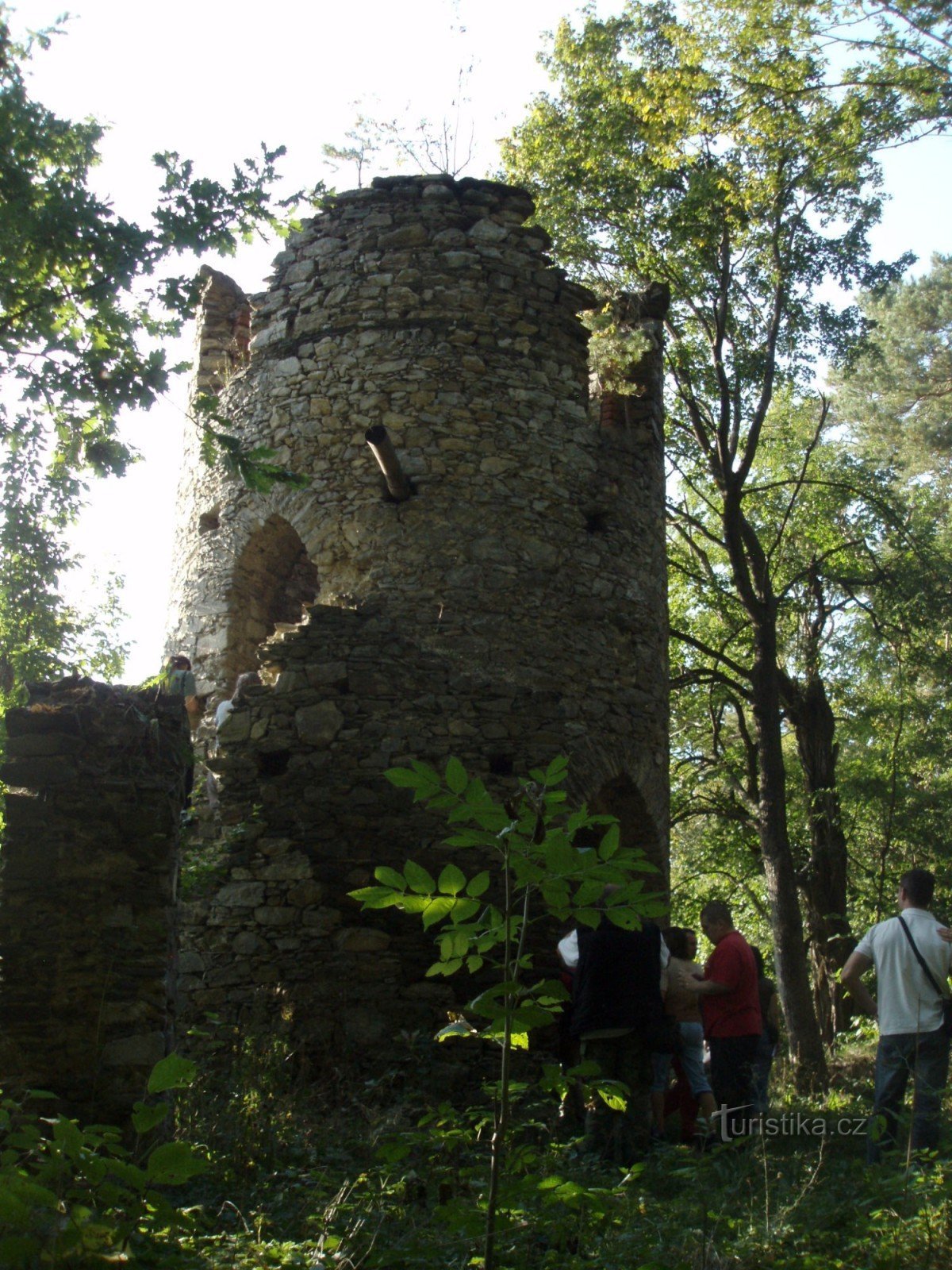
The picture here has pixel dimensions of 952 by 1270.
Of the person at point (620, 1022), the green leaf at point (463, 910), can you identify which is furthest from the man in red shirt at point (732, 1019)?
the green leaf at point (463, 910)

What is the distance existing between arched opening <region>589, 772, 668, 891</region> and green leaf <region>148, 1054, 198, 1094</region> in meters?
5.40

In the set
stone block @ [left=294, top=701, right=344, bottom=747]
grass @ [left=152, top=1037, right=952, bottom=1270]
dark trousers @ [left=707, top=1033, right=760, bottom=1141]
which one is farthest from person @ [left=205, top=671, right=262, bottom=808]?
dark trousers @ [left=707, top=1033, right=760, bottom=1141]

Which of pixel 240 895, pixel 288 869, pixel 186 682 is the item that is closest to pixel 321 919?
pixel 288 869

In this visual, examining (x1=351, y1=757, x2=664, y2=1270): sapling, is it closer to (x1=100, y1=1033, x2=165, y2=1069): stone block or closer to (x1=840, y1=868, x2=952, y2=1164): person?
(x1=100, y1=1033, x2=165, y2=1069): stone block

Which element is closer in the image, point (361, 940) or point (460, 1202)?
point (460, 1202)

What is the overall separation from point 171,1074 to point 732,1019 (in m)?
3.84

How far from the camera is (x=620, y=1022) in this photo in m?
5.41

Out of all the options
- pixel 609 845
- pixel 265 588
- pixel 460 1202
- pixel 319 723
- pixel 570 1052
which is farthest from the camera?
pixel 265 588

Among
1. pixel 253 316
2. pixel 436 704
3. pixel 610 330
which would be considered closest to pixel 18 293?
pixel 253 316

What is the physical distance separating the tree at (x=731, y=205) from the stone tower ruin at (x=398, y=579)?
3.43m

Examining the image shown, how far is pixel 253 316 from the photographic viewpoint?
9.13 metres

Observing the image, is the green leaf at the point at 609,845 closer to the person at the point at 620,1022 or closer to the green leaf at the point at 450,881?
the green leaf at the point at 450,881

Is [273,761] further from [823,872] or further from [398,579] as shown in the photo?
[823,872]

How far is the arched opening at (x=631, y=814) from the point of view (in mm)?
8422
